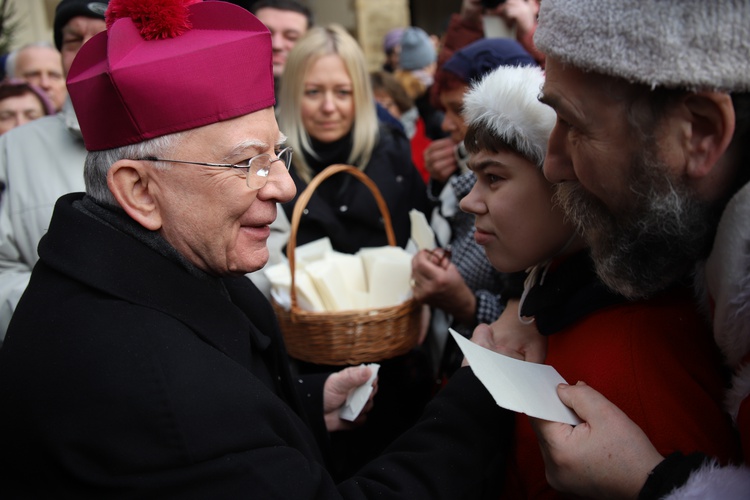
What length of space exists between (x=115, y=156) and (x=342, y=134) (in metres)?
2.16

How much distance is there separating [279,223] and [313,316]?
0.71m

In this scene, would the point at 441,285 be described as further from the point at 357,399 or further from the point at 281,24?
the point at 281,24

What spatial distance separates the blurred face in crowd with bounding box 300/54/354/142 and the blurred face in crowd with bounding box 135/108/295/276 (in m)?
1.92

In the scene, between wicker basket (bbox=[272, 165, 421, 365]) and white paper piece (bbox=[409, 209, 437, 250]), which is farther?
white paper piece (bbox=[409, 209, 437, 250])

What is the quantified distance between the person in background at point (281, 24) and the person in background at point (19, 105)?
166 cm

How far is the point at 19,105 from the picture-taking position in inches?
170

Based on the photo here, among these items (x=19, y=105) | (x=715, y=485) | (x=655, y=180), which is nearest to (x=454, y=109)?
(x=655, y=180)

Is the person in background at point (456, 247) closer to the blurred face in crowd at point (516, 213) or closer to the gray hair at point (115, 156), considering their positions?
the blurred face in crowd at point (516, 213)

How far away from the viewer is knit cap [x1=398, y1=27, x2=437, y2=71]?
24.4 ft

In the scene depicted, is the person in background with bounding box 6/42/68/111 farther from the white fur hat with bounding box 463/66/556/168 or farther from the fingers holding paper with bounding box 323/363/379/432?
the white fur hat with bounding box 463/66/556/168

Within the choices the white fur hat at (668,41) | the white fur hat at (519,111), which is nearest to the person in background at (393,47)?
the white fur hat at (519,111)

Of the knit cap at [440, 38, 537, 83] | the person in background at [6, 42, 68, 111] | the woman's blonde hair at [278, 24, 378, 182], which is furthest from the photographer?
the person in background at [6, 42, 68, 111]

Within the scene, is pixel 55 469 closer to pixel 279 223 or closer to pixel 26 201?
pixel 26 201

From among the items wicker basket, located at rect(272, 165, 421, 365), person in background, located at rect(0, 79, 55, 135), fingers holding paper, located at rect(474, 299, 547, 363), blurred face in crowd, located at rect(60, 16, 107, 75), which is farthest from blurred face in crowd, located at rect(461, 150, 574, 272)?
person in background, located at rect(0, 79, 55, 135)
